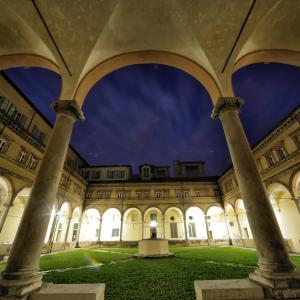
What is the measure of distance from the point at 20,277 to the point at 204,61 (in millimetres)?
8044

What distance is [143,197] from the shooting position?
2580 centimetres

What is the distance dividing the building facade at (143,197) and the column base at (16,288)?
13.4 meters

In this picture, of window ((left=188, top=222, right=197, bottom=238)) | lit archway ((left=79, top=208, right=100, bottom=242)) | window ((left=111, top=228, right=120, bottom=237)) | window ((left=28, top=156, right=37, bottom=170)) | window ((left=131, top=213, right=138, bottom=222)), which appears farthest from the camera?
window ((left=131, top=213, right=138, bottom=222))

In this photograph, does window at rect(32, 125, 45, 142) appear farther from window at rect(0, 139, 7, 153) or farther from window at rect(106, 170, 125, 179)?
window at rect(106, 170, 125, 179)

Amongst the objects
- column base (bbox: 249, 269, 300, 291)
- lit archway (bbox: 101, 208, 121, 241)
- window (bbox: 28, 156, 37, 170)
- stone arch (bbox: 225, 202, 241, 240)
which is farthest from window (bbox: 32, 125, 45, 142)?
stone arch (bbox: 225, 202, 241, 240)

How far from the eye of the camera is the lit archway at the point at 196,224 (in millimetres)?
25547


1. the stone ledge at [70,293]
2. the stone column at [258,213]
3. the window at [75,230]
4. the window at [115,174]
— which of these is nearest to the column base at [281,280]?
the stone column at [258,213]

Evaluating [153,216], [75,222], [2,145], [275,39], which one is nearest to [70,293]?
[275,39]

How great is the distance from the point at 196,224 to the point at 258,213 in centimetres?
2556

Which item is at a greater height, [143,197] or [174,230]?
[143,197]

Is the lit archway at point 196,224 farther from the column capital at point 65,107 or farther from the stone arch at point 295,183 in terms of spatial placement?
the column capital at point 65,107

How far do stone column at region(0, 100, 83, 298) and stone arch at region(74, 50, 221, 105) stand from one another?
2.23m

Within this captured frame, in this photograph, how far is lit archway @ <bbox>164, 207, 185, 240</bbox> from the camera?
25234mm

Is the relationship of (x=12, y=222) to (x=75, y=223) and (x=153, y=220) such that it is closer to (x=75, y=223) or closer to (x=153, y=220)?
(x=75, y=223)
